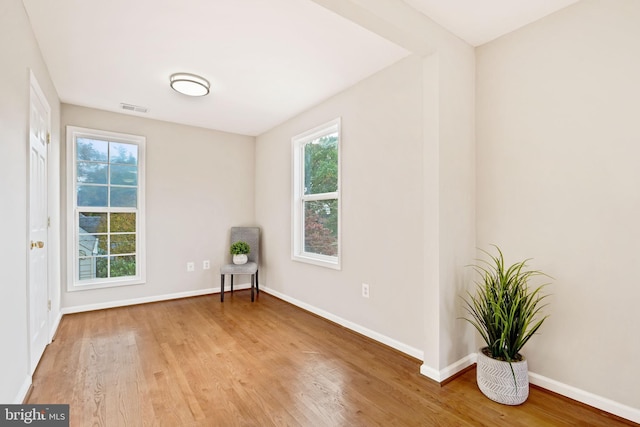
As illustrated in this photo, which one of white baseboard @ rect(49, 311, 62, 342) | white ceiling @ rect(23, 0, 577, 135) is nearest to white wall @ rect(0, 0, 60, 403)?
white ceiling @ rect(23, 0, 577, 135)

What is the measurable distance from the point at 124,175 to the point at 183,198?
2.45 ft

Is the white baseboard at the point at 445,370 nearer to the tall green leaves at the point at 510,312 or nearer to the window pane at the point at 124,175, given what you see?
the tall green leaves at the point at 510,312

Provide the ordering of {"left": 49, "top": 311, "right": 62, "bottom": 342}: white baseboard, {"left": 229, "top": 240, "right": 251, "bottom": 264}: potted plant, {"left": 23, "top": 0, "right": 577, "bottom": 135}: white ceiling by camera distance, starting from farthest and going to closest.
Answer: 1. {"left": 229, "top": 240, "right": 251, "bottom": 264}: potted plant
2. {"left": 49, "top": 311, "right": 62, "bottom": 342}: white baseboard
3. {"left": 23, "top": 0, "right": 577, "bottom": 135}: white ceiling

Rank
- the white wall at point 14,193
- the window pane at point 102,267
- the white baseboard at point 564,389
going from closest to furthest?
1. the white wall at point 14,193
2. the white baseboard at point 564,389
3. the window pane at point 102,267

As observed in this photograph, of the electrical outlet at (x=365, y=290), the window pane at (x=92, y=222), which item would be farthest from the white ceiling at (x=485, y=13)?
the window pane at (x=92, y=222)

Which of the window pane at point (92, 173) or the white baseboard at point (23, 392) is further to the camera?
the window pane at point (92, 173)

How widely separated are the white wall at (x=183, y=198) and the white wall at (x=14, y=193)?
1.82 metres

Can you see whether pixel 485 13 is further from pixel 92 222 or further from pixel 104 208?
pixel 92 222

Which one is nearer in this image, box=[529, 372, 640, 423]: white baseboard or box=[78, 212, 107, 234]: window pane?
box=[529, 372, 640, 423]: white baseboard

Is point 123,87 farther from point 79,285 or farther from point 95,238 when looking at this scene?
point 79,285

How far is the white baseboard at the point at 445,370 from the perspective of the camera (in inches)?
80.5

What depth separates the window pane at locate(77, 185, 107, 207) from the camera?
359 centimetres

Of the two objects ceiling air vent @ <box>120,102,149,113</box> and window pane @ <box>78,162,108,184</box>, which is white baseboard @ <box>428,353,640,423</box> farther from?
window pane @ <box>78,162,108,184</box>

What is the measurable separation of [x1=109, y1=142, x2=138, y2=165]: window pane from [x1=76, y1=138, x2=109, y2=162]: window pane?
0.20 feet
